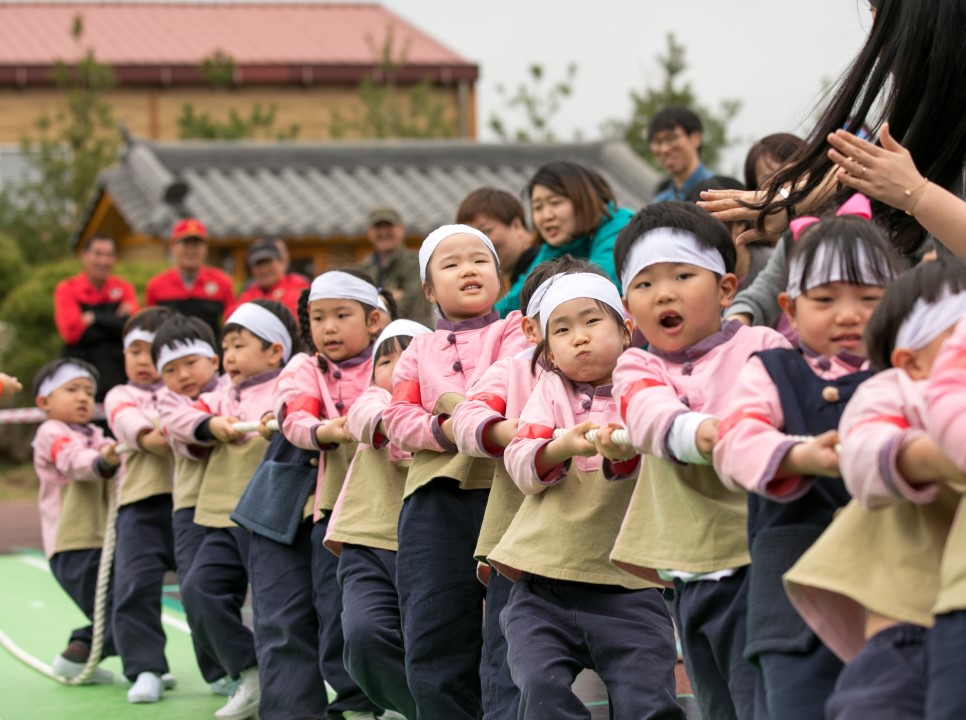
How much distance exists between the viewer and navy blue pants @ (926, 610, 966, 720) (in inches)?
111

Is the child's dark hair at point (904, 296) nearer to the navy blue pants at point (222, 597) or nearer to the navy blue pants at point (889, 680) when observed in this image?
the navy blue pants at point (889, 680)

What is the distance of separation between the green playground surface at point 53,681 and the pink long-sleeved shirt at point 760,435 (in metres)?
4.08

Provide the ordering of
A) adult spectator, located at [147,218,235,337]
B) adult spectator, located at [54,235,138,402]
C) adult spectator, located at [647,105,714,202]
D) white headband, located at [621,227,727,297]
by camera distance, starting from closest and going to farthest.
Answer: white headband, located at [621,227,727,297]
adult spectator, located at [647,105,714,202]
adult spectator, located at [147,218,235,337]
adult spectator, located at [54,235,138,402]

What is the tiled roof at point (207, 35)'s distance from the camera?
2803 cm

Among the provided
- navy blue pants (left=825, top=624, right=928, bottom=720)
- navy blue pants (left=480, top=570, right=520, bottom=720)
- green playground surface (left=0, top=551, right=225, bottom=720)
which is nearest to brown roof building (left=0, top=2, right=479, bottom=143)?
green playground surface (left=0, top=551, right=225, bottom=720)

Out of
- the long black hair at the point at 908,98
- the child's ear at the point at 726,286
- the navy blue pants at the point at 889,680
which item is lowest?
the navy blue pants at the point at 889,680

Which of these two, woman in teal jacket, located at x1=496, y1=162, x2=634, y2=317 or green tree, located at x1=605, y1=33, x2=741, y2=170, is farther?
green tree, located at x1=605, y1=33, x2=741, y2=170

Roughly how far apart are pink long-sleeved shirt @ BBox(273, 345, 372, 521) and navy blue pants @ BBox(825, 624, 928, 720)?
10.6 feet

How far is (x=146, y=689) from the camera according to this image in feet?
24.0

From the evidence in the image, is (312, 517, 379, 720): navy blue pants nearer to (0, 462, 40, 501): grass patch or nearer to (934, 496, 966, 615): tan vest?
(934, 496, 966, 615): tan vest

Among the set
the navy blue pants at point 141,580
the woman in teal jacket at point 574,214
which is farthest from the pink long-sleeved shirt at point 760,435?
the navy blue pants at point 141,580

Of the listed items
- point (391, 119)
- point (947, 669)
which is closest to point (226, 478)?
point (947, 669)

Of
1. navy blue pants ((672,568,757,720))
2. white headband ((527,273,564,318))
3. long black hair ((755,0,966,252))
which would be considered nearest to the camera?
navy blue pants ((672,568,757,720))

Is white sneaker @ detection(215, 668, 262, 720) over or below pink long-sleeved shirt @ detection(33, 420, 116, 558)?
below
